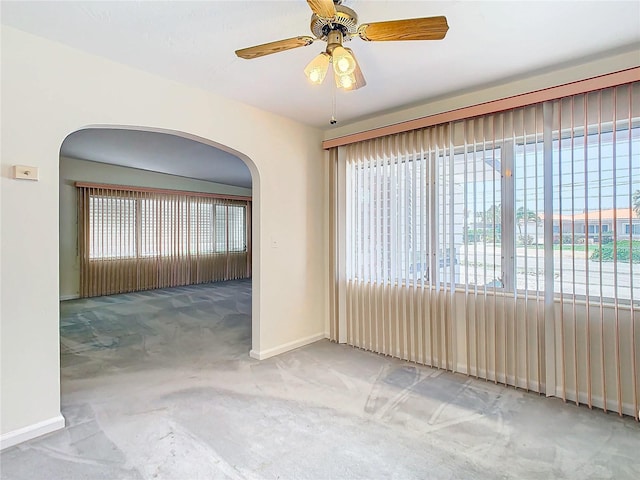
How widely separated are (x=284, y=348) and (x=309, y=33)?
9.52ft

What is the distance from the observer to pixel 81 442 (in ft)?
6.56

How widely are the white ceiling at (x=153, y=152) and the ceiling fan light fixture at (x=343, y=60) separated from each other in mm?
3442

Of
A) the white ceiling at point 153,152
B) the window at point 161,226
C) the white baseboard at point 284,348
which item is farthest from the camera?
the window at point 161,226

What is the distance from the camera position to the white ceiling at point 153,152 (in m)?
4.71

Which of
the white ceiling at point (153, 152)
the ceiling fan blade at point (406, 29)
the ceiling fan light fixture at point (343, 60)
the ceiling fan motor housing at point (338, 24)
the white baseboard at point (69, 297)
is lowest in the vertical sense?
the white baseboard at point (69, 297)

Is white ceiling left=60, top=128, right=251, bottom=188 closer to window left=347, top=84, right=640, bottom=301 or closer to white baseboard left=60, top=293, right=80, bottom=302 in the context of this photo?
white baseboard left=60, top=293, right=80, bottom=302

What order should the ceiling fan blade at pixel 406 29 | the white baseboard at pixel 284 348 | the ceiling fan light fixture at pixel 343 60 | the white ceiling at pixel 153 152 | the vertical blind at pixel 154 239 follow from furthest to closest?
the vertical blind at pixel 154 239
the white ceiling at pixel 153 152
the white baseboard at pixel 284 348
the ceiling fan light fixture at pixel 343 60
the ceiling fan blade at pixel 406 29

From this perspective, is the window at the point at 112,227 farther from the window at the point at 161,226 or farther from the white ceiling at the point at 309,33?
the white ceiling at the point at 309,33

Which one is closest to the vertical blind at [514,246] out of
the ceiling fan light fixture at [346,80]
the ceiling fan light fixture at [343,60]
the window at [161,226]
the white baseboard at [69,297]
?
the ceiling fan light fixture at [346,80]

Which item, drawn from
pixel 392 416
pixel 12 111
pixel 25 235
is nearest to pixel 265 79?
pixel 12 111

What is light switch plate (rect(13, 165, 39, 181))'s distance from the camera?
6.52ft

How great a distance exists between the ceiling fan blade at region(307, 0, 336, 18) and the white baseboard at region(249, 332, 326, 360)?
2.92 meters

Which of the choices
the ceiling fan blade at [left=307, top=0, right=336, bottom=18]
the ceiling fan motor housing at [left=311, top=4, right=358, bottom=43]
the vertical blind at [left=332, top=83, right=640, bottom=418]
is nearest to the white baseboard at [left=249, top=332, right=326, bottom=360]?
the vertical blind at [left=332, top=83, right=640, bottom=418]

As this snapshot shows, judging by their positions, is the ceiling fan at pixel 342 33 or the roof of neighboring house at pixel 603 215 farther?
the roof of neighboring house at pixel 603 215
